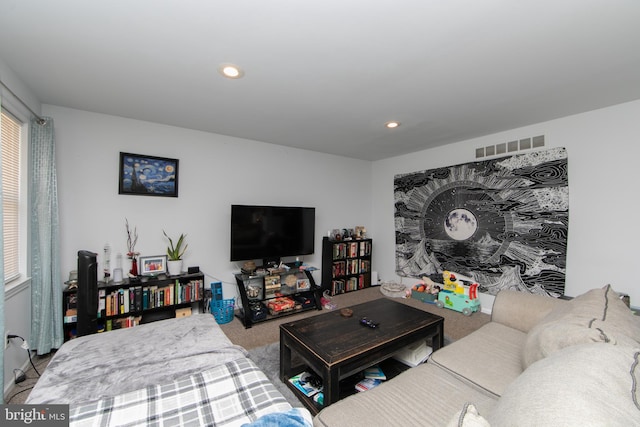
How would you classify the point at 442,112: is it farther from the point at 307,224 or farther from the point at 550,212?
the point at 307,224

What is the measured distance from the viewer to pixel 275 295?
3.32 metres

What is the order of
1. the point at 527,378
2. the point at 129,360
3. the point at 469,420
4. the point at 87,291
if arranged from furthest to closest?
the point at 87,291
the point at 129,360
the point at 527,378
the point at 469,420

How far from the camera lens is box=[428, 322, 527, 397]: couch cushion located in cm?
135

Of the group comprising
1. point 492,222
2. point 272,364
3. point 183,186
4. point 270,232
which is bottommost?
point 272,364

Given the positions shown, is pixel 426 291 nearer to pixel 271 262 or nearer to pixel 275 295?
pixel 275 295

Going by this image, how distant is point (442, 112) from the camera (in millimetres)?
2611

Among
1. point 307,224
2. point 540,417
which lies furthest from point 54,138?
point 540,417

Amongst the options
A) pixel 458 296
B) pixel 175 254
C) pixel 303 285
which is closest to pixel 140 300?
pixel 175 254

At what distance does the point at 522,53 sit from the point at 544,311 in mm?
1818

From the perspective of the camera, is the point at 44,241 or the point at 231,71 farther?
the point at 44,241

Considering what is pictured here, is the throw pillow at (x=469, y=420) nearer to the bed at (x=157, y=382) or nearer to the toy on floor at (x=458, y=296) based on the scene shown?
the bed at (x=157, y=382)

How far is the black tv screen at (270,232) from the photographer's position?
3221 mm

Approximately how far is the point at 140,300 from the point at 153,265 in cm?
42

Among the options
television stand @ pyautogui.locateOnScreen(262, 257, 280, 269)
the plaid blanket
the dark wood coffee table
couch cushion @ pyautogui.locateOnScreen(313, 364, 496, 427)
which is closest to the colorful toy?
the dark wood coffee table
